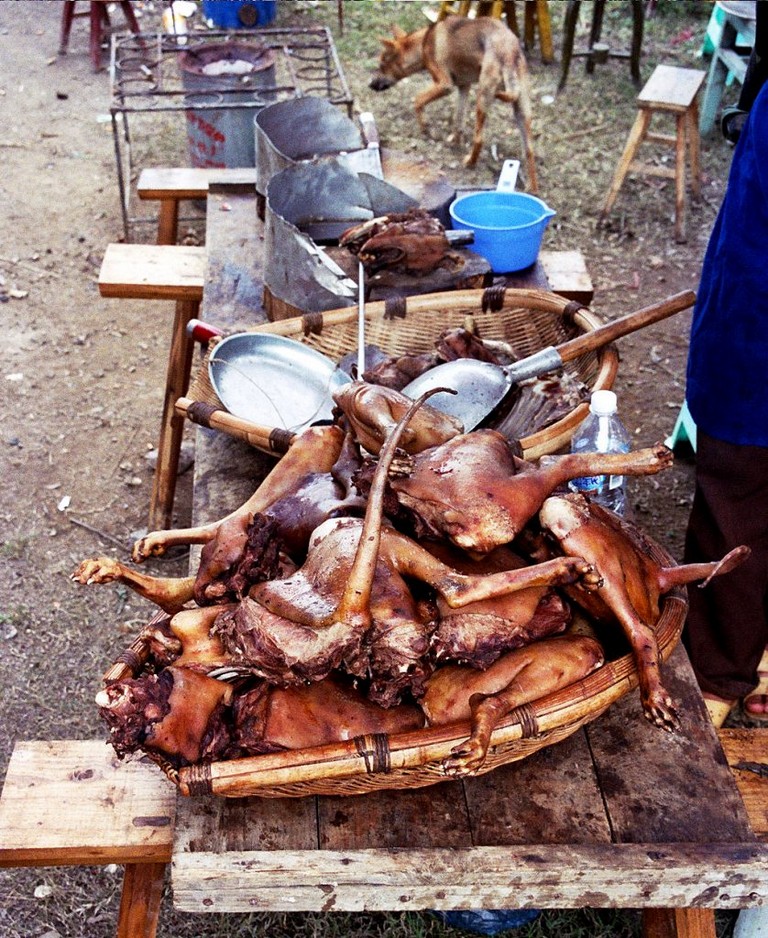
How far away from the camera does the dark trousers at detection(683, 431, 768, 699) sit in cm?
279

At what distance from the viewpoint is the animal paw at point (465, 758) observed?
1.41 meters

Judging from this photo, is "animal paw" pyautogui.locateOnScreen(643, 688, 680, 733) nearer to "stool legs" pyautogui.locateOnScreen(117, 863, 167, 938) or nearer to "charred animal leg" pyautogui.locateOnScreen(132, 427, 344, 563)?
"charred animal leg" pyautogui.locateOnScreen(132, 427, 344, 563)

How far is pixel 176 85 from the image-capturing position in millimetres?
8195

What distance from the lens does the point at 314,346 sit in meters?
2.83

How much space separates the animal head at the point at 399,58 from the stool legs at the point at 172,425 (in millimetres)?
4818

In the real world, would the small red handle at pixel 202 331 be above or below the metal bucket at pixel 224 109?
above

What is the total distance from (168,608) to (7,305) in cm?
431

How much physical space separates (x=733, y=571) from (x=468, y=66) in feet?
19.2

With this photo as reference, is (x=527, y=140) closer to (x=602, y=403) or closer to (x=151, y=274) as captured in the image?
(x=151, y=274)

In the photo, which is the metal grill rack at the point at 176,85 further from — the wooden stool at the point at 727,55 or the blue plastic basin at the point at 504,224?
the wooden stool at the point at 727,55

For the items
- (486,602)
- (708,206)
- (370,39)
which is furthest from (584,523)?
(370,39)

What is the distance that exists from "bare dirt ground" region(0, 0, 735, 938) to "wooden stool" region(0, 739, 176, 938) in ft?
2.24

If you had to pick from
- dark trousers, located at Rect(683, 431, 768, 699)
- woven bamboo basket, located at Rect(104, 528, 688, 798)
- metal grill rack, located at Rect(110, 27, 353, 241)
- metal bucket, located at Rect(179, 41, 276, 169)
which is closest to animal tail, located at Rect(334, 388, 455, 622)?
woven bamboo basket, located at Rect(104, 528, 688, 798)

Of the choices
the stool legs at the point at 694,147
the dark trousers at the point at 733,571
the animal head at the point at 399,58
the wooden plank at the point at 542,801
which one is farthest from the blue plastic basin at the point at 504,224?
the animal head at the point at 399,58
